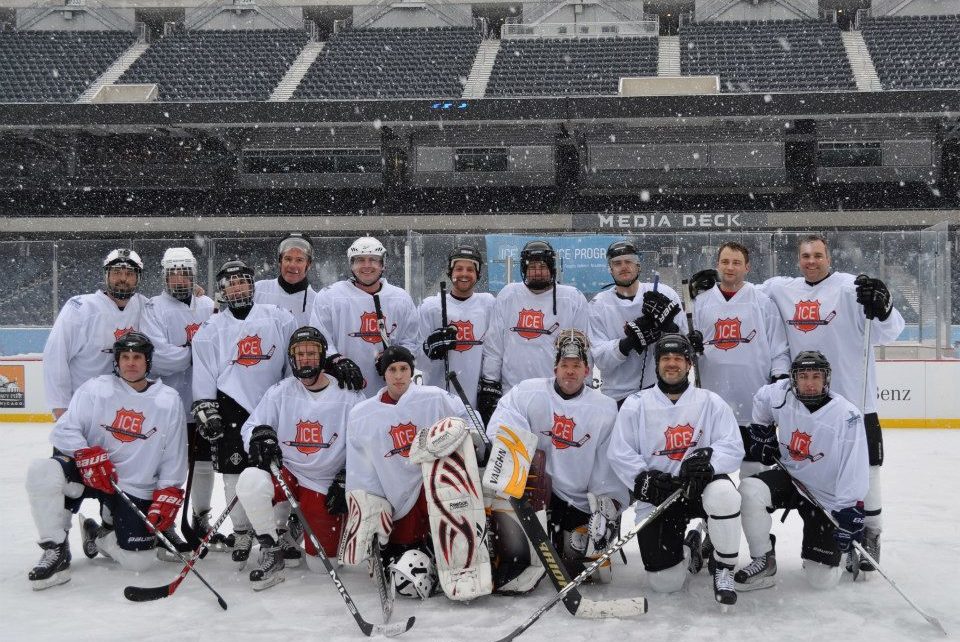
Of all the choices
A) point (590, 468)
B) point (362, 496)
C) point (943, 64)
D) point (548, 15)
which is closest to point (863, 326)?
point (590, 468)

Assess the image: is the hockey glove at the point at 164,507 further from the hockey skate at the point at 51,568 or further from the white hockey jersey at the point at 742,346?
the white hockey jersey at the point at 742,346

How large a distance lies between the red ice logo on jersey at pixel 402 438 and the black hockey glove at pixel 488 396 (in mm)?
640

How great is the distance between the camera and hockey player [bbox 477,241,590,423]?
14.3 feet

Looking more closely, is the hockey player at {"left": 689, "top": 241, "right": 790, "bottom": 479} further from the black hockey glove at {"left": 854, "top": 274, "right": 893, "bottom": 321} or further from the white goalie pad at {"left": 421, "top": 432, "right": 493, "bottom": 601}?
the white goalie pad at {"left": 421, "top": 432, "right": 493, "bottom": 601}

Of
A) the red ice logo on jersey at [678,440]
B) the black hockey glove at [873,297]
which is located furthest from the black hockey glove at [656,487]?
the black hockey glove at [873,297]

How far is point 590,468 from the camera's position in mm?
3838

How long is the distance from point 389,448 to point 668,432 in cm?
111

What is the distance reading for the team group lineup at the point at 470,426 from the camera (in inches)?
142

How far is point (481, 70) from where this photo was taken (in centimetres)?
1784

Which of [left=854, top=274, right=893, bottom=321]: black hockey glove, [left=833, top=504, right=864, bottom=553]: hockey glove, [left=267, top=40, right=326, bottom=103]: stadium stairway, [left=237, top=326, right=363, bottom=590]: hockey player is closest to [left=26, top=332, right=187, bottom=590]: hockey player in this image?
[left=237, top=326, right=363, bottom=590]: hockey player

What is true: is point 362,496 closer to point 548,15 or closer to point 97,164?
point 97,164

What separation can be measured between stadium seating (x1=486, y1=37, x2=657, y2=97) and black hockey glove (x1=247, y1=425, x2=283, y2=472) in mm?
13398

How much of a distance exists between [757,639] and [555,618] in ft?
2.28

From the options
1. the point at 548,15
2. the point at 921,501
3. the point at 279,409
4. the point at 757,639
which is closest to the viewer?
the point at 757,639
